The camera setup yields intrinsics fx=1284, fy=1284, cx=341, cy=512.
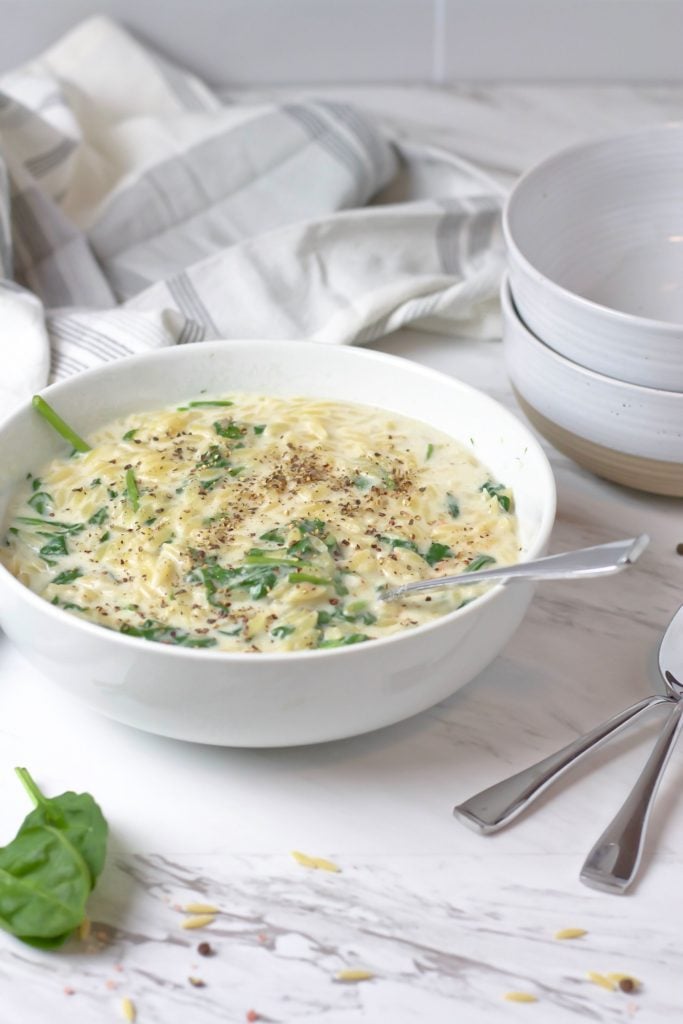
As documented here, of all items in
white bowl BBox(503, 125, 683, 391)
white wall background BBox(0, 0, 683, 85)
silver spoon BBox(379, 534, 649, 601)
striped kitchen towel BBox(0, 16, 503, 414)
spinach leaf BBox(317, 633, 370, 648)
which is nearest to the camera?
silver spoon BBox(379, 534, 649, 601)

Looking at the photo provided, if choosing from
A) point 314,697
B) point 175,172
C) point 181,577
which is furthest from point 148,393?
point 175,172

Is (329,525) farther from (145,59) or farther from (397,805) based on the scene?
(145,59)

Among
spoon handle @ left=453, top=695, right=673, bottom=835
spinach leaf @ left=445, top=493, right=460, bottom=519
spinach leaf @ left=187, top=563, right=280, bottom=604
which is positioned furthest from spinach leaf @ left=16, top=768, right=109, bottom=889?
spinach leaf @ left=445, top=493, right=460, bottom=519

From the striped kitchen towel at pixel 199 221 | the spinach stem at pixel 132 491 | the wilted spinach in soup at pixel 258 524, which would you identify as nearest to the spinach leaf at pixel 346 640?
the wilted spinach in soup at pixel 258 524

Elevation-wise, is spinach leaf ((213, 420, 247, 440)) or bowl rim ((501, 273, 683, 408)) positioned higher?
spinach leaf ((213, 420, 247, 440))

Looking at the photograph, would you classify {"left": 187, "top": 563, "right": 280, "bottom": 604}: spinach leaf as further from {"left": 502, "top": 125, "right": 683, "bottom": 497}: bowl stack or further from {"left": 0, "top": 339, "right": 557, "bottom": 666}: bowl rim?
{"left": 502, "top": 125, "right": 683, "bottom": 497}: bowl stack

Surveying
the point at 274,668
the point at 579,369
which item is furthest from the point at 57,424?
the point at 579,369

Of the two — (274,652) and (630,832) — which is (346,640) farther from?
(630,832)
